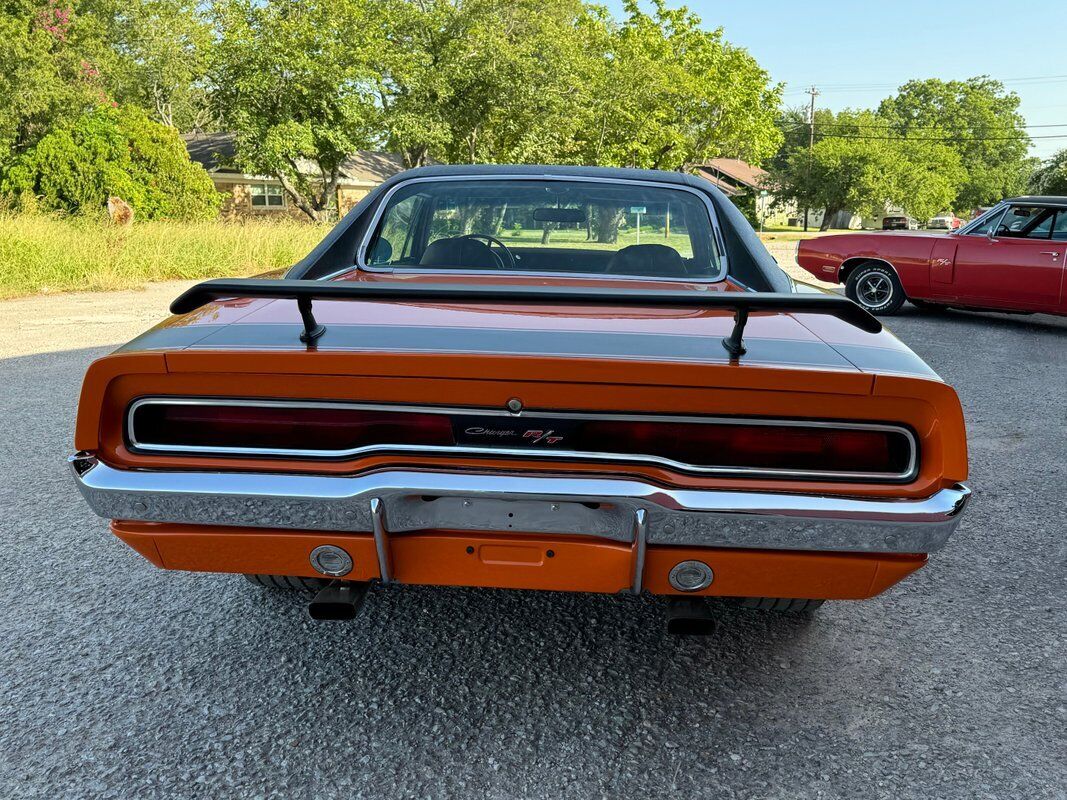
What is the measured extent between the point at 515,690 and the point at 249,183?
39.6m

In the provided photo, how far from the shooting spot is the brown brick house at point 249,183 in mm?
36125

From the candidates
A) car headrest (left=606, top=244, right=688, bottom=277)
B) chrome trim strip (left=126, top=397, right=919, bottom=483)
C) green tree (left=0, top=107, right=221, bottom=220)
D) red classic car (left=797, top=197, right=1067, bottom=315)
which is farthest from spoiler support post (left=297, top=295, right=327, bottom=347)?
green tree (left=0, top=107, right=221, bottom=220)

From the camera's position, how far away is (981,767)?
6.45 ft

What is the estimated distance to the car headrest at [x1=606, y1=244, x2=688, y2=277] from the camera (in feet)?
9.39

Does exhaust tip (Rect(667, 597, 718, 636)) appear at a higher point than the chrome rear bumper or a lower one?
lower

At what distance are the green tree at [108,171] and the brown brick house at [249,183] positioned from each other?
13581 millimetres

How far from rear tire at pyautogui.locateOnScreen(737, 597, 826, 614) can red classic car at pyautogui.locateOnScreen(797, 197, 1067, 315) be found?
303 inches

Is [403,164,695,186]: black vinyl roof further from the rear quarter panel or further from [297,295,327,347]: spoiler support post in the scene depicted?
the rear quarter panel

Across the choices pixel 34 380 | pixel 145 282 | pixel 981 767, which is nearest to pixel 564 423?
pixel 981 767

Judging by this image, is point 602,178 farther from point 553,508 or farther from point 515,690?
point 515,690

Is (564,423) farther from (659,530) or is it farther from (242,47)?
(242,47)

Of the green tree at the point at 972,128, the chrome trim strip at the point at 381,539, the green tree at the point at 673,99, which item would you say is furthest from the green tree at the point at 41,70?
the green tree at the point at 972,128

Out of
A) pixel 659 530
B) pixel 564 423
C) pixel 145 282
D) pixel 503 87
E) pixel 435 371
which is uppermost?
pixel 503 87

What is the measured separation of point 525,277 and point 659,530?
1.19m
